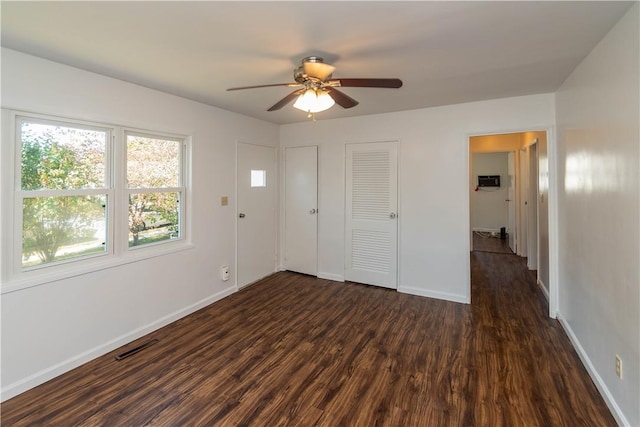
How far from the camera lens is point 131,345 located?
8.93ft

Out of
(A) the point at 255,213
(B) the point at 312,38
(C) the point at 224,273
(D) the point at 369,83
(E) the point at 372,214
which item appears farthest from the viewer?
(A) the point at 255,213

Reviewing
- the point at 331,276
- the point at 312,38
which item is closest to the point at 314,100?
the point at 312,38

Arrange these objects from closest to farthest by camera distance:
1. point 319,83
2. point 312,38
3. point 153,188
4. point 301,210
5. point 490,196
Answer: point 312,38 < point 319,83 < point 153,188 < point 301,210 < point 490,196

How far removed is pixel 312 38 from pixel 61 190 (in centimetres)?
222

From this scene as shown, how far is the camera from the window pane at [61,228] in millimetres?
2221

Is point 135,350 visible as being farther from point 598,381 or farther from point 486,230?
point 486,230

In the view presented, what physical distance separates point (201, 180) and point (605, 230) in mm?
3611

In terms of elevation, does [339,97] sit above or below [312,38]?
below

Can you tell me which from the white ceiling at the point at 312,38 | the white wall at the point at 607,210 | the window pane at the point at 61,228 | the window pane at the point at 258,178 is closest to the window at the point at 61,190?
the window pane at the point at 61,228

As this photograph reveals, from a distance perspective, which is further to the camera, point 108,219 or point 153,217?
point 153,217

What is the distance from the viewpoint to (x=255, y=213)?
14.4 feet

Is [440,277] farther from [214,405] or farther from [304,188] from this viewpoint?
[214,405]

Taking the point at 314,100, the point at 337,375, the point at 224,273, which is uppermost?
the point at 314,100

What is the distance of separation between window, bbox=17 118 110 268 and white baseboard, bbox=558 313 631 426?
3.87 meters
